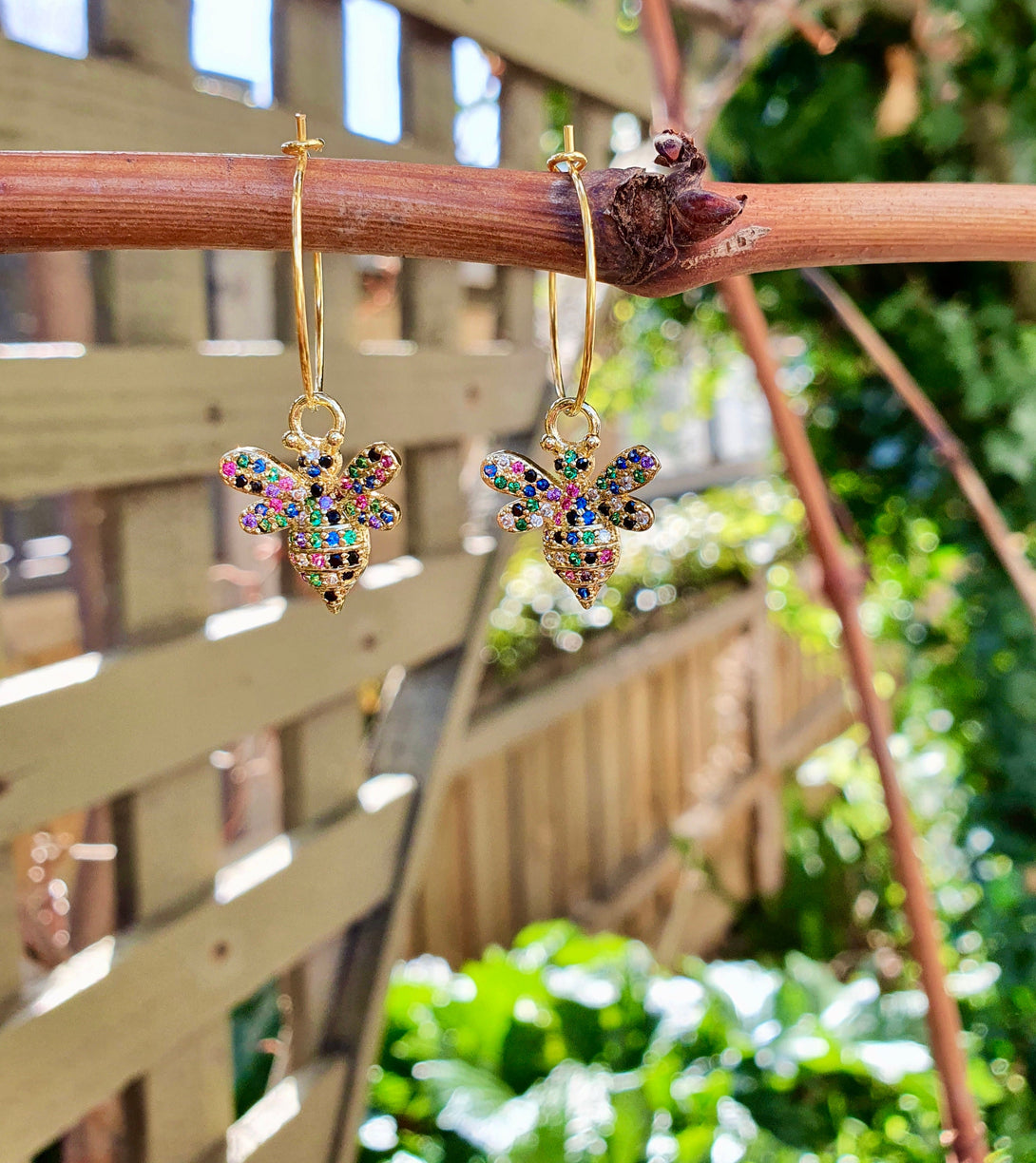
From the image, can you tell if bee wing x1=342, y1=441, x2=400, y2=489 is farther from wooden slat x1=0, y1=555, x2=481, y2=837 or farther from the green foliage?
the green foliage

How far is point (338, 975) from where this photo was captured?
129 centimetres

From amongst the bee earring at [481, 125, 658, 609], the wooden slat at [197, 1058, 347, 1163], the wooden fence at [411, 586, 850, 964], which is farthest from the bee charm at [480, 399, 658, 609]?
the wooden fence at [411, 586, 850, 964]

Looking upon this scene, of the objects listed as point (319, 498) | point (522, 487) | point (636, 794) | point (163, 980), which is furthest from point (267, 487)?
point (636, 794)

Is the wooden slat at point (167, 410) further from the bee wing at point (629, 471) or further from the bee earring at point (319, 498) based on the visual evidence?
the bee wing at point (629, 471)

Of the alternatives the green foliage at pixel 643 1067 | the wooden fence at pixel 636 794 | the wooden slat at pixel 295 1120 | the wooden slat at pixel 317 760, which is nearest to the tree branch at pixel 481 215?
the wooden slat at pixel 317 760

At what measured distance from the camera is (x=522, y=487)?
0.58m

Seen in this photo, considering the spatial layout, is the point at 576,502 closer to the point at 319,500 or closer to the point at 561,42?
the point at 319,500

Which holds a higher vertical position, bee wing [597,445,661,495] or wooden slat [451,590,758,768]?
bee wing [597,445,661,495]

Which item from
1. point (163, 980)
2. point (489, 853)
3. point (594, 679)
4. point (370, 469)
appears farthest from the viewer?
point (594, 679)

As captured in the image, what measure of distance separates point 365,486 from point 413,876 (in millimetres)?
870

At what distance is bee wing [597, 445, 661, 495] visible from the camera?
0.58m

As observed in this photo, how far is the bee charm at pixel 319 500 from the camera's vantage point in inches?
20.8

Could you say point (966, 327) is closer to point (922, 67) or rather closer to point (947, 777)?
point (922, 67)

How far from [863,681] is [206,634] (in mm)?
642
